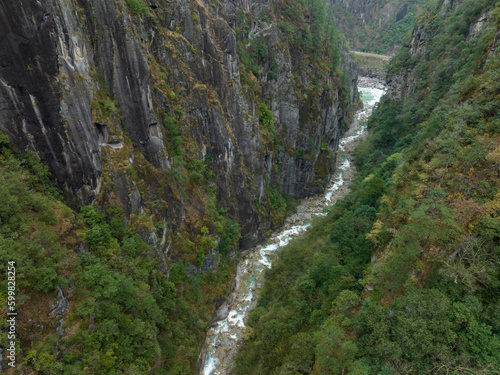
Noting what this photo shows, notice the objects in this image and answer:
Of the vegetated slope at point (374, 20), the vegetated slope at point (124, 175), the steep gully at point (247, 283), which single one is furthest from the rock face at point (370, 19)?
the vegetated slope at point (124, 175)

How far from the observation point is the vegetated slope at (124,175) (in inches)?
596

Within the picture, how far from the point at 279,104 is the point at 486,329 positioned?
136ft

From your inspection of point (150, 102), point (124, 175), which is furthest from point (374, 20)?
point (124, 175)

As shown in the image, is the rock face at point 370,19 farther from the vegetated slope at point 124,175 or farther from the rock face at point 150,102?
the vegetated slope at point 124,175

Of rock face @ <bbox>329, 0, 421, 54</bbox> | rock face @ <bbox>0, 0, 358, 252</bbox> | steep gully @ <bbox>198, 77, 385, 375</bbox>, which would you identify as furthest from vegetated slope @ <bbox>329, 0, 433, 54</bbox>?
rock face @ <bbox>0, 0, 358, 252</bbox>

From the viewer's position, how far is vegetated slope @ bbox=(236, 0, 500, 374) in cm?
1198

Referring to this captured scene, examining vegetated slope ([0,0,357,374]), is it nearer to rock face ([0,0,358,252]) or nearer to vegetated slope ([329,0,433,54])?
rock face ([0,0,358,252])

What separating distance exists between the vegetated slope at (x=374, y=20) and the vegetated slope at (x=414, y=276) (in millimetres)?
119480

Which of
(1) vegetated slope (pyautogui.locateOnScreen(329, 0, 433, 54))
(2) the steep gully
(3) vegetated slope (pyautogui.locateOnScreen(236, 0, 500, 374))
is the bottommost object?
(2) the steep gully

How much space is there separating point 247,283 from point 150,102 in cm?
2447

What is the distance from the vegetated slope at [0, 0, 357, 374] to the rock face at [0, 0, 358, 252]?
111 millimetres

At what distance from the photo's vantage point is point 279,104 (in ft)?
152

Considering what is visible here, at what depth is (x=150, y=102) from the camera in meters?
24.0

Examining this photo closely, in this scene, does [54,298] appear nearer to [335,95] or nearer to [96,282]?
[96,282]
